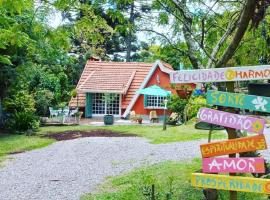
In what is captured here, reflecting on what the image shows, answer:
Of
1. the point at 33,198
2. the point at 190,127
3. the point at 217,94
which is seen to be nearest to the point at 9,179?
the point at 33,198

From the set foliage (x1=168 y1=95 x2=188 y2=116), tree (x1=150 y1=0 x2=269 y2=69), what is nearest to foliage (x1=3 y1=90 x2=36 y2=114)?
foliage (x1=168 y1=95 x2=188 y2=116)

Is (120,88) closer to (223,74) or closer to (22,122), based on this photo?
(22,122)

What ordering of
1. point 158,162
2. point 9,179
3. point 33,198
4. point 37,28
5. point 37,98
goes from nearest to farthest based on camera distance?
1. point 37,28
2. point 33,198
3. point 9,179
4. point 158,162
5. point 37,98

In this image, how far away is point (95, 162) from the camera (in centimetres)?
1261

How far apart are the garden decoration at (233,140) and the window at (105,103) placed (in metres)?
25.8

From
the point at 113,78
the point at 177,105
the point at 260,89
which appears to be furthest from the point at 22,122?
the point at 260,89

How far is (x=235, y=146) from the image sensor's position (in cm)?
417

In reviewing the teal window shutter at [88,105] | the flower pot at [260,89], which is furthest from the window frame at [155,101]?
the flower pot at [260,89]

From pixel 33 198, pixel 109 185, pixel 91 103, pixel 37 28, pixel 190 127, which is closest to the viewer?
pixel 37 28

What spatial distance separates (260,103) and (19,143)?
14877mm

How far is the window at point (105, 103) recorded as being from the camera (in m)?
30.2

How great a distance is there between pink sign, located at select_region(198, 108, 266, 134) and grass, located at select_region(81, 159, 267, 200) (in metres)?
1.82

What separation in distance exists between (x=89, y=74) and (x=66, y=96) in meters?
2.31

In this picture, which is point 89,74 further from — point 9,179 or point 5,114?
point 9,179
